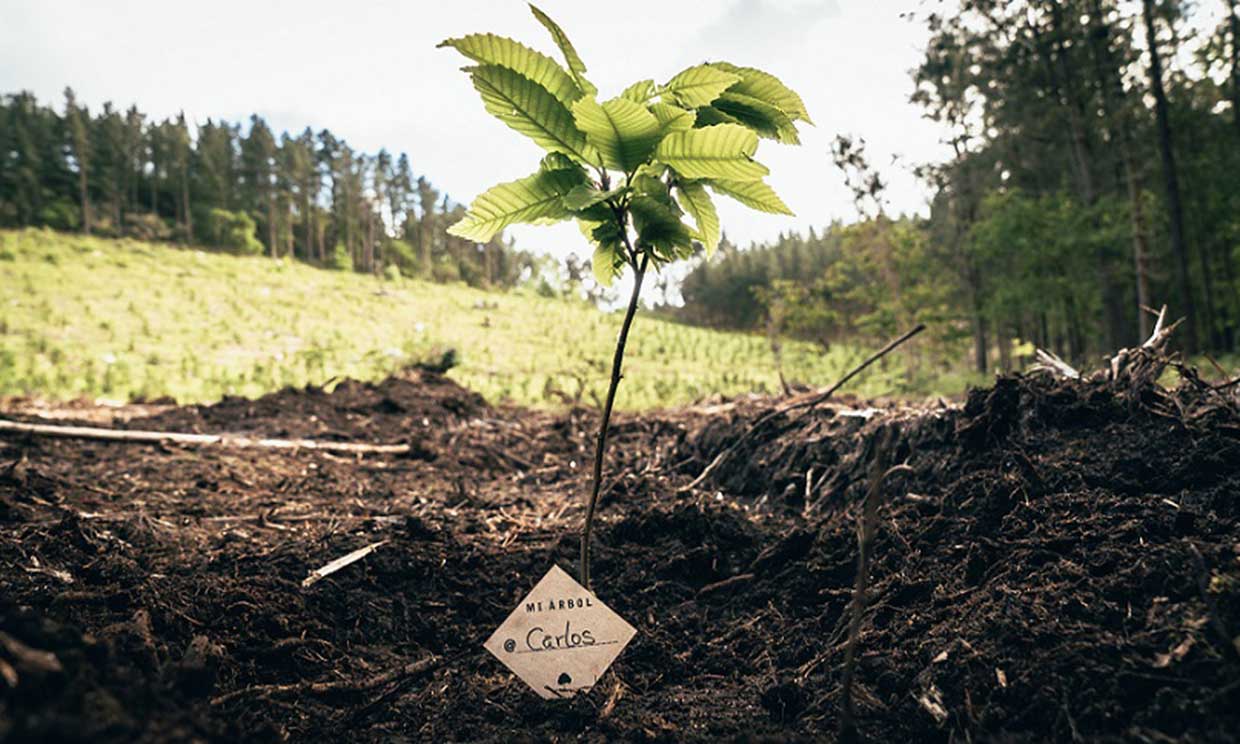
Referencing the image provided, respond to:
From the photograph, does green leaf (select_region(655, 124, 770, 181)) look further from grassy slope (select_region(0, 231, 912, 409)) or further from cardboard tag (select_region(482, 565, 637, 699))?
grassy slope (select_region(0, 231, 912, 409))

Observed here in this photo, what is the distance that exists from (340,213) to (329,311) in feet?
89.1

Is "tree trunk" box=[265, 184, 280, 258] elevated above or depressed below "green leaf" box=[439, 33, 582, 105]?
above

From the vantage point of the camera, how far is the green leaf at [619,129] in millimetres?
1273

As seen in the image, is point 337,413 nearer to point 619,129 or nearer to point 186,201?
point 619,129

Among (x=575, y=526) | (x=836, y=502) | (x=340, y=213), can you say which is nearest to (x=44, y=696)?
(x=575, y=526)

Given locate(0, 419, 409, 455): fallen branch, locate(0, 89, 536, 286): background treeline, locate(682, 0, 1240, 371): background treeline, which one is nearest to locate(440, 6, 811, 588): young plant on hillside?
locate(0, 419, 409, 455): fallen branch

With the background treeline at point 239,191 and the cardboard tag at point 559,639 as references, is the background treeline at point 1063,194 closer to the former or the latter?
the cardboard tag at point 559,639

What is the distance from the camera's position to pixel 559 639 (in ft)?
5.11

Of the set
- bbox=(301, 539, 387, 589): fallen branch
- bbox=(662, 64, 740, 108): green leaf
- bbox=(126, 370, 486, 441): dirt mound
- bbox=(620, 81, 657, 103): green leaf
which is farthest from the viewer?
bbox=(126, 370, 486, 441): dirt mound

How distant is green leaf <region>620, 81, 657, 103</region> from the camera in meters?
1.49

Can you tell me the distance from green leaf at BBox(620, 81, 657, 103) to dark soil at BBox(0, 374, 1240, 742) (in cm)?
95

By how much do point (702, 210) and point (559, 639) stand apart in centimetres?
107

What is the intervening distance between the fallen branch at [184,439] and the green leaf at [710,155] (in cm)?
390

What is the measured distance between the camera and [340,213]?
149 feet
